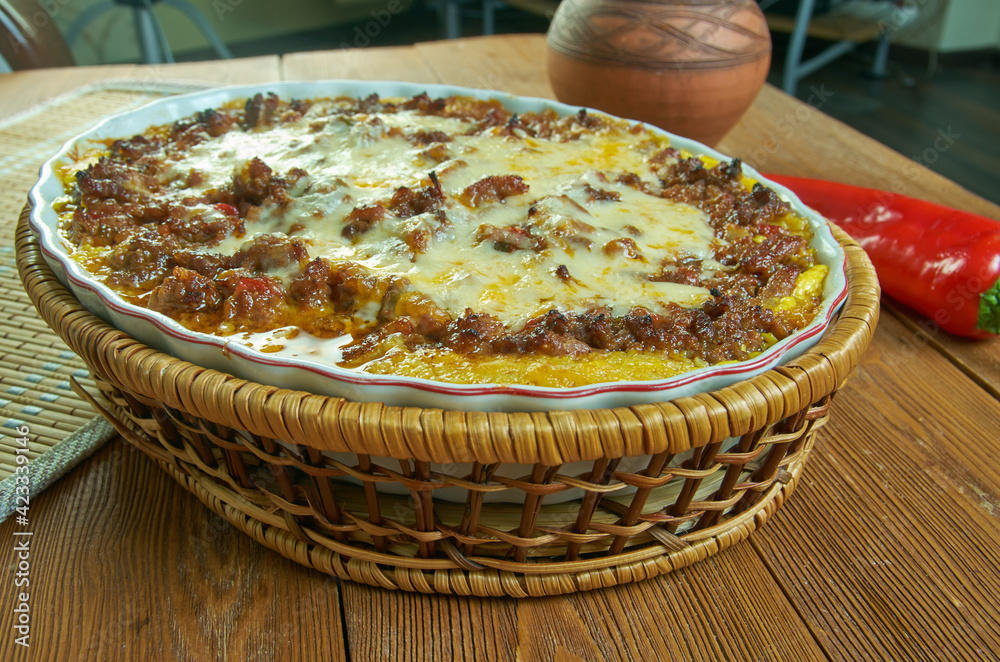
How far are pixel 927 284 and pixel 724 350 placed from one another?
1.23 m

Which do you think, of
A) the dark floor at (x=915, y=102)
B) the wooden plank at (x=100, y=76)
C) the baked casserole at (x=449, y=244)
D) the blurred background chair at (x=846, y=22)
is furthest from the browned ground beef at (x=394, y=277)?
the blurred background chair at (x=846, y=22)

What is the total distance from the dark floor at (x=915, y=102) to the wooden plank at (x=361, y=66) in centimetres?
458

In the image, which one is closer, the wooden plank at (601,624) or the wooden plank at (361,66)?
the wooden plank at (601,624)

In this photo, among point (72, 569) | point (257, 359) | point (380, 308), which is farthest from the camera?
point (380, 308)

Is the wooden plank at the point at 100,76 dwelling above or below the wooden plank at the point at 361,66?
above

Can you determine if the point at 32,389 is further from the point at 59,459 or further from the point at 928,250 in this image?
the point at 928,250

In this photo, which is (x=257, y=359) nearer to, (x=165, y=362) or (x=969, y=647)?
(x=165, y=362)

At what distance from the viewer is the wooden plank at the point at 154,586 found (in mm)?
1267

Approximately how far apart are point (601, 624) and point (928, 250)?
69.0 inches

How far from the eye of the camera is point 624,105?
9.11 feet

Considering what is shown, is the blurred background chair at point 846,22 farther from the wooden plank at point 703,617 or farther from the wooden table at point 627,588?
the wooden plank at point 703,617

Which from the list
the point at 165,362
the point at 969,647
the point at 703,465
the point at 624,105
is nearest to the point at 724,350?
the point at 703,465

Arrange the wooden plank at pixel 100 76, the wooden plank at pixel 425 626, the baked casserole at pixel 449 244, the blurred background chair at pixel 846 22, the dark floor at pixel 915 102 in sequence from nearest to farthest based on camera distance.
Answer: the wooden plank at pixel 425 626, the baked casserole at pixel 449 244, the wooden plank at pixel 100 76, the dark floor at pixel 915 102, the blurred background chair at pixel 846 22

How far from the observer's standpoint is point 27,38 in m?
4.01
